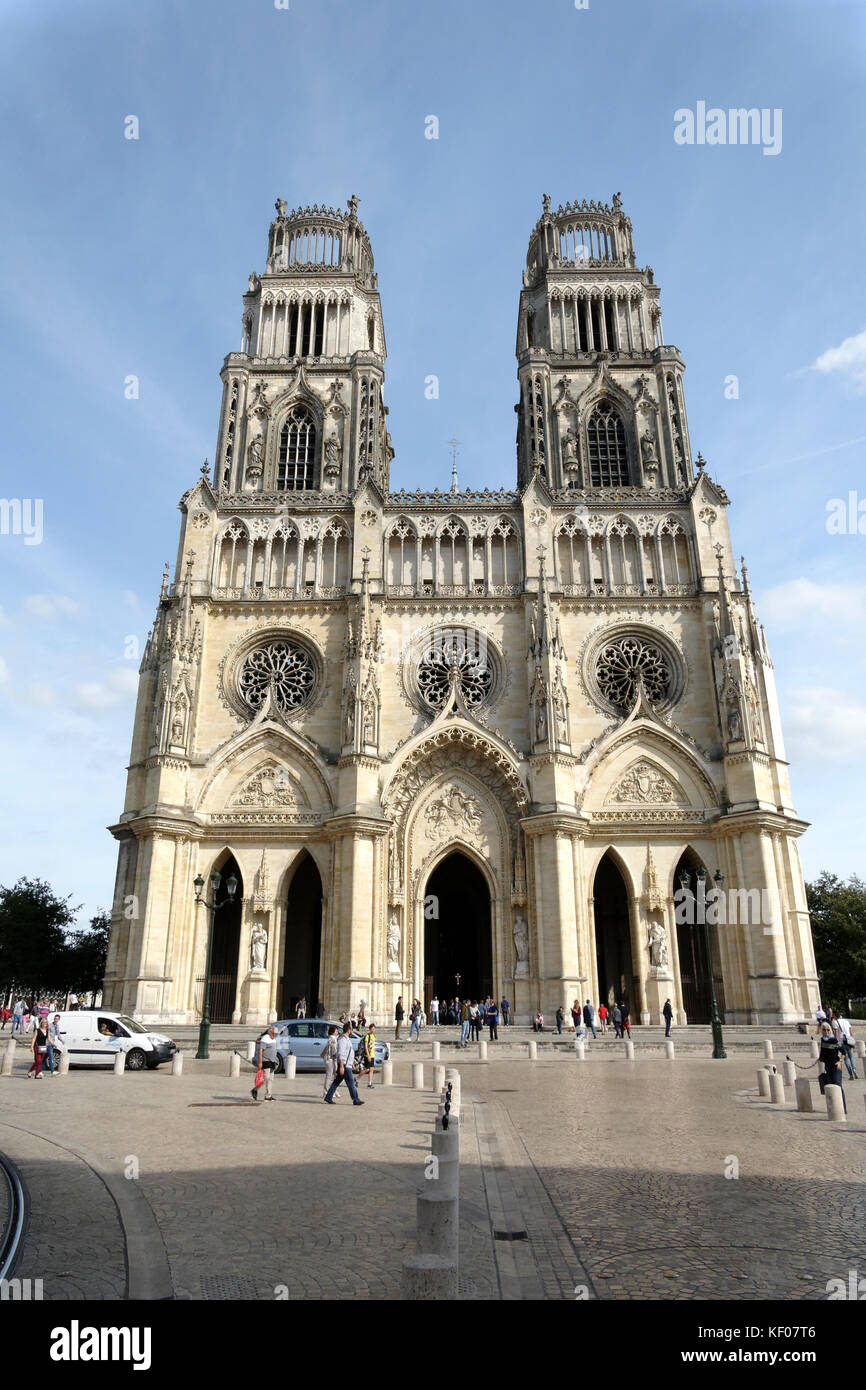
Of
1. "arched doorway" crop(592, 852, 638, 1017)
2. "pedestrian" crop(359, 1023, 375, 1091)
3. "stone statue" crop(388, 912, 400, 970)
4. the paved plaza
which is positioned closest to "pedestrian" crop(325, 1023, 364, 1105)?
the paved plaza

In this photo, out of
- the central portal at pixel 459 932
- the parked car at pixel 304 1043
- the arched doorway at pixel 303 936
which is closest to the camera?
the parked car at pixel 304 1043

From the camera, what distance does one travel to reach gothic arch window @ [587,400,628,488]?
4312 centimetres

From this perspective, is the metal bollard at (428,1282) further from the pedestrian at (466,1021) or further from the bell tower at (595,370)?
the bell tower at (595,370)

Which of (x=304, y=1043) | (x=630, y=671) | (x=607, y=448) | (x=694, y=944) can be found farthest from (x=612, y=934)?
(x=607, y=448)

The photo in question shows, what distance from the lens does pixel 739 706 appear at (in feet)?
117

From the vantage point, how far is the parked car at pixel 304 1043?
866 inches

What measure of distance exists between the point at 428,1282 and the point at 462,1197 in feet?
13.4

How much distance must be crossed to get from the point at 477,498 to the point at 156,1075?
28.1 metres

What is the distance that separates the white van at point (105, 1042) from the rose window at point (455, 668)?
18423 mm

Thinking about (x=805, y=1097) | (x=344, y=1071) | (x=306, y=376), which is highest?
(x=306, y=376)

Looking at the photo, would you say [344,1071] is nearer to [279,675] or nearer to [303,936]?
[279,675]

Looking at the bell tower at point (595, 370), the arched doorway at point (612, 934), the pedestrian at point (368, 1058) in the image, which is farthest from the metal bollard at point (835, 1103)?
the bell tower at point (595, 370)

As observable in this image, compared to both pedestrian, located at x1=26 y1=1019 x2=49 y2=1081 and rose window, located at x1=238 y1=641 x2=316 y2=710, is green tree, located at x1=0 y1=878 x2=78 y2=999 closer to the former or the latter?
rose window, located at x1=238 y1=641 x2=316 y2=710

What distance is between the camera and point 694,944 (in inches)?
1390
